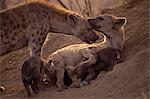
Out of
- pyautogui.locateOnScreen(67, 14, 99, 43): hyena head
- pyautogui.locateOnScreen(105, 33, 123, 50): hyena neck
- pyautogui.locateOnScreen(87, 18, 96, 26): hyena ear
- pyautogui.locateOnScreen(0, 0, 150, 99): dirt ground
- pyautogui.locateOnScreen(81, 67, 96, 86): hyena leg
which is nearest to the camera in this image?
pyautogui.locateOnScreen(0, 0, 150, 99): dirt ground

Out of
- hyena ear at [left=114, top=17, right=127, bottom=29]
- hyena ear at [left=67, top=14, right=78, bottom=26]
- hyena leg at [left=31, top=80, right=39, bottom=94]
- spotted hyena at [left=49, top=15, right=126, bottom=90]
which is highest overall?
hyena ear at [left=67, top=14, right=78, bottom=26]

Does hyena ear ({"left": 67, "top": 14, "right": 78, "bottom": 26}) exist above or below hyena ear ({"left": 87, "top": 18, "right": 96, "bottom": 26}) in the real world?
above

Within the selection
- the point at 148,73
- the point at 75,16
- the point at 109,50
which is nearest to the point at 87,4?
the point at 75,16

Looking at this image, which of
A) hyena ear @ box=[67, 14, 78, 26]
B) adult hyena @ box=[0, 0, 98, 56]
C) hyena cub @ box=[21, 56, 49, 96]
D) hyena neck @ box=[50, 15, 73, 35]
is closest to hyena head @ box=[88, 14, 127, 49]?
adult hyena @ box=[0, 0, 98, 56]

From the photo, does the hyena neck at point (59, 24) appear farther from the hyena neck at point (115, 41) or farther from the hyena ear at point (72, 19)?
the hyena neck at point (115, 41)

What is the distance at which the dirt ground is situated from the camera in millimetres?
4726

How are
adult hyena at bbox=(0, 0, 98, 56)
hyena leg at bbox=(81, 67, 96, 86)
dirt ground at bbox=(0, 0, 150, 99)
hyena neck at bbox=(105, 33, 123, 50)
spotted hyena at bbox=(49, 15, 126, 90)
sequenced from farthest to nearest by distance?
adult hyena at bbox=(0, 0, 98, 56) < hyena neck at bbox=(105, 33, 123, 50) < spotted hyena at bbox=(49, 15, 126, 90) < hyena leg at bbox=(81, 67, 96, 86) < dirt ground at bbox=(0, 0, 150, 99)

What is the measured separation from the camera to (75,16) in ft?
20.1

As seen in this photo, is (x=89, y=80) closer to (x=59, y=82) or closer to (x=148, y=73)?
(x=59, y=82)

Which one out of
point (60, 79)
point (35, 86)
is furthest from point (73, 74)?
point (35, 86)

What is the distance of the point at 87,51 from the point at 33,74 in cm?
68

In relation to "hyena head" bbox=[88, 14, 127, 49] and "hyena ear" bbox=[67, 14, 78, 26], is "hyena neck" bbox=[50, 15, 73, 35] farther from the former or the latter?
"hyena head" bbox=[88, 14, 127, 49]

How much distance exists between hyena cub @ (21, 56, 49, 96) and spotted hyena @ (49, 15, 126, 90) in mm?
193

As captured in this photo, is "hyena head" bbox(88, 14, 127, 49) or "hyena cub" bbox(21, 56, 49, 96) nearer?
"hyena cub" bbox(21, 56, 49, 96)
